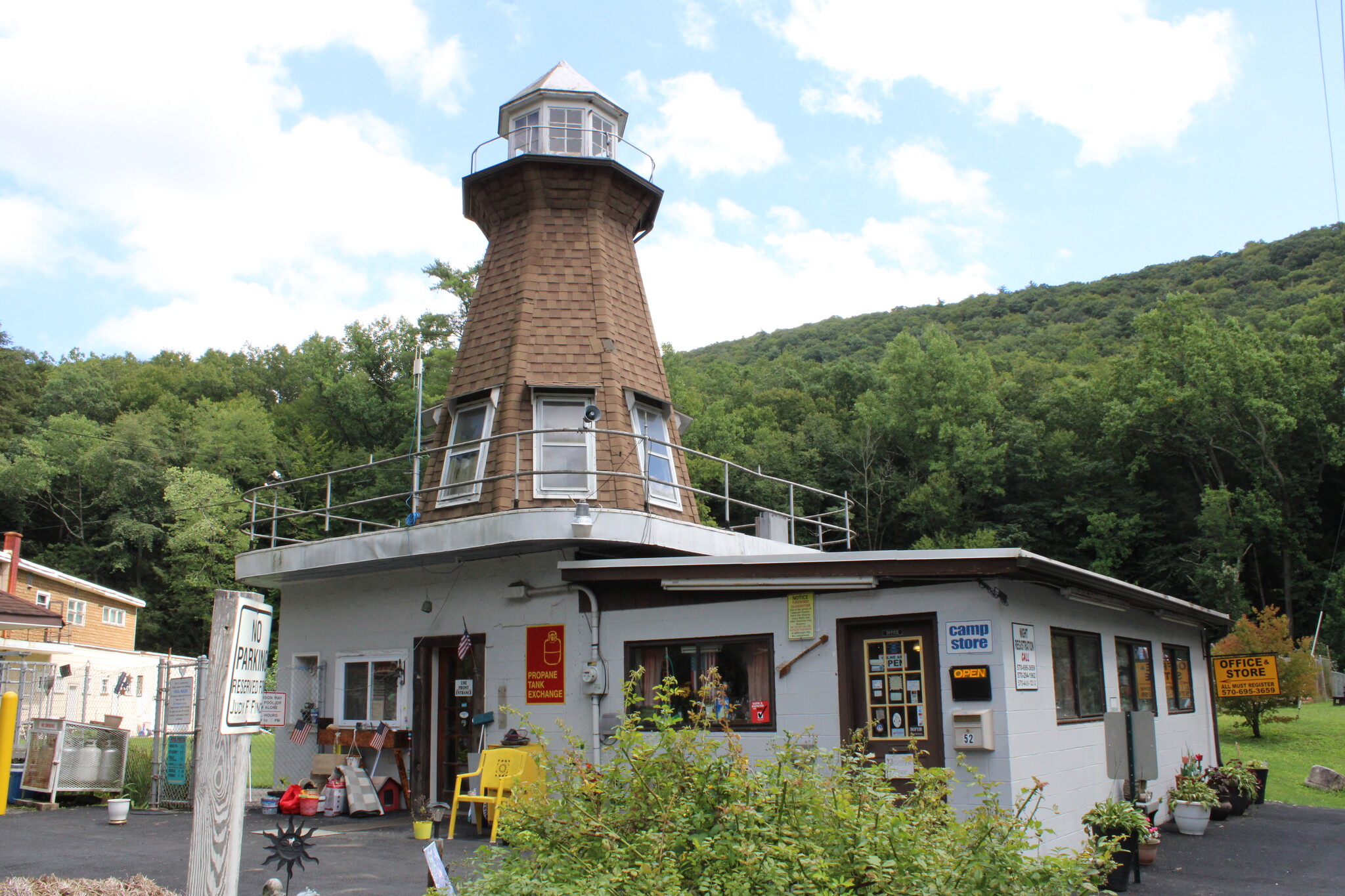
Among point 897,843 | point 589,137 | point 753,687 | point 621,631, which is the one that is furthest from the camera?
point 589,137

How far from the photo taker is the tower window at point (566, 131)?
1546 centimetres

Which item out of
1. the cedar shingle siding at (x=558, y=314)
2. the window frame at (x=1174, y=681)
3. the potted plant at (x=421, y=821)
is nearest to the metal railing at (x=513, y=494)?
the cedar shingle siding at (x=558, y=314)

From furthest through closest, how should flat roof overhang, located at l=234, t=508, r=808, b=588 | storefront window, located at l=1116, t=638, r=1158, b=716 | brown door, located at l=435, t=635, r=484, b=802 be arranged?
brown door, located at l=435, t=635, r=484, b=802, storefront window, located at l=1116, t=638, r=1158, b=716, flat roof overhang, located at l=234, t=508, r=808, b=588

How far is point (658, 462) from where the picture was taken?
14055mm

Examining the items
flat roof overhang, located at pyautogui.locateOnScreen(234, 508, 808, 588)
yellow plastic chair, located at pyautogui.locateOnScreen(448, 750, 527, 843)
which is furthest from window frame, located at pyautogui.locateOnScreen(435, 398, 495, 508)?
yellow plastic chair, located at pyautogui.locateOnScreen(448, 750, 527, 843)

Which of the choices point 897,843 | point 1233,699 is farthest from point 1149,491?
point 897,843

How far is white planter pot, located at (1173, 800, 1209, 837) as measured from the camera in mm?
11648

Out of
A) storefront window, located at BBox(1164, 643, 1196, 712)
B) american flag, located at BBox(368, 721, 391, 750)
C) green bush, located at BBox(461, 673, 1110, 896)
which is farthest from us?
storefront window, located at BBox(1164, 643, 1196, 712)

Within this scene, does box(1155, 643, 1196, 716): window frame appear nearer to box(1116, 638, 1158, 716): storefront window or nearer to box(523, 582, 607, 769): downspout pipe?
box(1116, 638, 1158, 716): storefront window

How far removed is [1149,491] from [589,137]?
3142cm

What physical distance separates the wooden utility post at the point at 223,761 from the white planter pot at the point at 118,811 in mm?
9563

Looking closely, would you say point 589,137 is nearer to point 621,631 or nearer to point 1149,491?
point 621,631

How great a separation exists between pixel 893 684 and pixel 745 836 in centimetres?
471

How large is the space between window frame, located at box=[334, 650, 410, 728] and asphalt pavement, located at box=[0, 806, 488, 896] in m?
1.21
